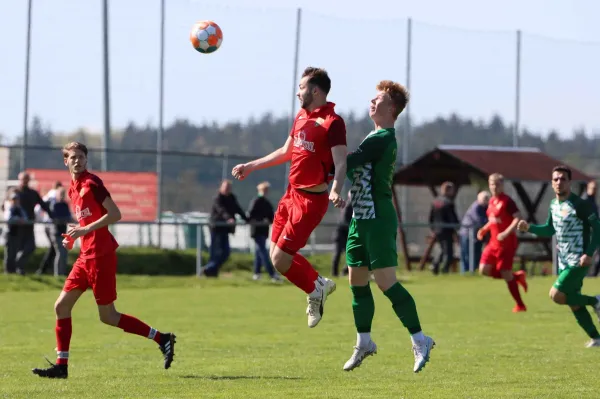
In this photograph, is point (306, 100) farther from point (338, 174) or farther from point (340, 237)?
point (340, 237)

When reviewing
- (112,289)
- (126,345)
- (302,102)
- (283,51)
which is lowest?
(126,345)

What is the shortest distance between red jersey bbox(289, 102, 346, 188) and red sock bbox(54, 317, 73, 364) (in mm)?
2186

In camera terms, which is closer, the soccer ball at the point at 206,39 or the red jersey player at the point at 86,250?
the red jersey player at the point at 86,250

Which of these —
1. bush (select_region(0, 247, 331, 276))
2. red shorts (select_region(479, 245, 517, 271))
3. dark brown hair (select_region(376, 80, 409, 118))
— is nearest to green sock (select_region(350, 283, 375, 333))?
dark brown hair (select_region(376, 80, 409, 118))

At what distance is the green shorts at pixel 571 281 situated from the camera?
42.2ft

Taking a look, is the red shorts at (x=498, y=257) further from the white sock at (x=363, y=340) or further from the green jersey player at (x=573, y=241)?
the white sock at (x=363, y=340)

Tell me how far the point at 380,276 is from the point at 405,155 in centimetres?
2272

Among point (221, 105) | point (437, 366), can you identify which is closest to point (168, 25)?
point (221, 105)

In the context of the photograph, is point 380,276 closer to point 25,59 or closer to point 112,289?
point 112,289

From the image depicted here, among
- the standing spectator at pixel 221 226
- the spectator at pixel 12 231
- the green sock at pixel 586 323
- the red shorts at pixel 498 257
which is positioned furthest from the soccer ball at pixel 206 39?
the standing spectator at pixel 221 226

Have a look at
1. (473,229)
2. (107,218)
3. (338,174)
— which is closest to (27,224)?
(473,229)

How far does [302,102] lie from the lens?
9.78 meters

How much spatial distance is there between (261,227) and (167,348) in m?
14.2

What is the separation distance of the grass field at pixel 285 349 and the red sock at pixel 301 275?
735 mm
